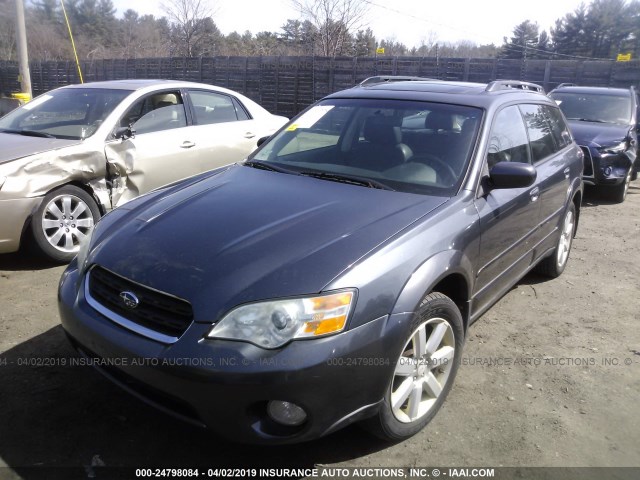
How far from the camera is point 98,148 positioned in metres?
5.10

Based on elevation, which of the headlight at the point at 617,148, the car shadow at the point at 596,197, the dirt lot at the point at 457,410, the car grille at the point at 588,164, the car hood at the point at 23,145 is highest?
the car hood at the point at 23,145

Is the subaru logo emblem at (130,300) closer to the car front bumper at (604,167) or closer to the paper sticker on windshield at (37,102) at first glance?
the paper sticker on windshield at (37,102)

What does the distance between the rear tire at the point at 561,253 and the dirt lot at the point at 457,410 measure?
0.57m

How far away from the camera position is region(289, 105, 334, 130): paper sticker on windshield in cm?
407

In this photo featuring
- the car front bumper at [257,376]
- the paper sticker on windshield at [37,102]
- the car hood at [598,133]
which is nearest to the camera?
the car front bumper at [257,376]

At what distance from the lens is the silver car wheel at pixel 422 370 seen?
257 centimetres

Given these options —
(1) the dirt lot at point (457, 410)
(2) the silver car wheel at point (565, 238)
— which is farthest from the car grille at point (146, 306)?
(2) the silver car wheel at point (565, 238)

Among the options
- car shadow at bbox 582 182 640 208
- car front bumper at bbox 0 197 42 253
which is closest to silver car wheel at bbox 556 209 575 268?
car shadow at bbox 582 182 640 208

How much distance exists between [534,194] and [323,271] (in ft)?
7.12

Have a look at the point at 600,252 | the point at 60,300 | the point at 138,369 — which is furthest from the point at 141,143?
the point at 600,252

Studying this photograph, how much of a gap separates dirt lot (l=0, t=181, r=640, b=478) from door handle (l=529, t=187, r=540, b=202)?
98 centimetres

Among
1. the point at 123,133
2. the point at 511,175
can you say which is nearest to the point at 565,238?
the point at 511,175

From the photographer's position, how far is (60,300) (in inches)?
109

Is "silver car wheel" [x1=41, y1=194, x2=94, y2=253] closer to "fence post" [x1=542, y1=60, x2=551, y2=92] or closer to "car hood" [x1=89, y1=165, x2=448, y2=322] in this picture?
"car hood" [x1=89, y1=165, x2=448, y2=322]
